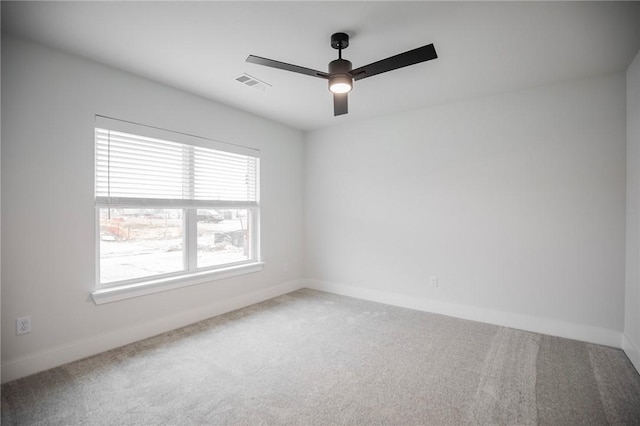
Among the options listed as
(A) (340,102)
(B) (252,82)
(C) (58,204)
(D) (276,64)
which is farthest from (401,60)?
(C) (58,204)

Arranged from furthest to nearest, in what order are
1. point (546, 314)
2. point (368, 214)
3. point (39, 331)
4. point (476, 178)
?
point (368, 214)
point (476, 178)
point (546, 314)
point (39, 331)

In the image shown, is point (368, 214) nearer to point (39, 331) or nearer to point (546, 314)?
point (546, 314)

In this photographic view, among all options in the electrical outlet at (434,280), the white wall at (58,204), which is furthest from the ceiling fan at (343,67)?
the electrical outlet at (434,280)

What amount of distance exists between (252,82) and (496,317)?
11.6ft

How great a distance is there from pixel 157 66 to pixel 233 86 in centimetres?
69

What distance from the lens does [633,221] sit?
2547 mm

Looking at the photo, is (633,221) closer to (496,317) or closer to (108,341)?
(496,317)

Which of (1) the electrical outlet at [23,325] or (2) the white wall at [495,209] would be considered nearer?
(1) the electrical outlet at [23,325]

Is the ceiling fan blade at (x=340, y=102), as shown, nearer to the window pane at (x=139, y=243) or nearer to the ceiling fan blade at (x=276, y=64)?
the ceiling fan blade at (x=276, y=64)

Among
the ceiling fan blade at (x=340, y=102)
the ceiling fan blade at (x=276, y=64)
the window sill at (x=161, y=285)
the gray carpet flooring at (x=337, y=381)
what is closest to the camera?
the gray carpet flooring at (x=337, y=381)

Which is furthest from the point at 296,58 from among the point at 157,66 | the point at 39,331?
the point at 39,331

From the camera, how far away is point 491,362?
97.6 inches

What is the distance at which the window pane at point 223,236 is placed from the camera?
3529 mm

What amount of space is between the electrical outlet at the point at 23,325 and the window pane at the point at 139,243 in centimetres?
54
